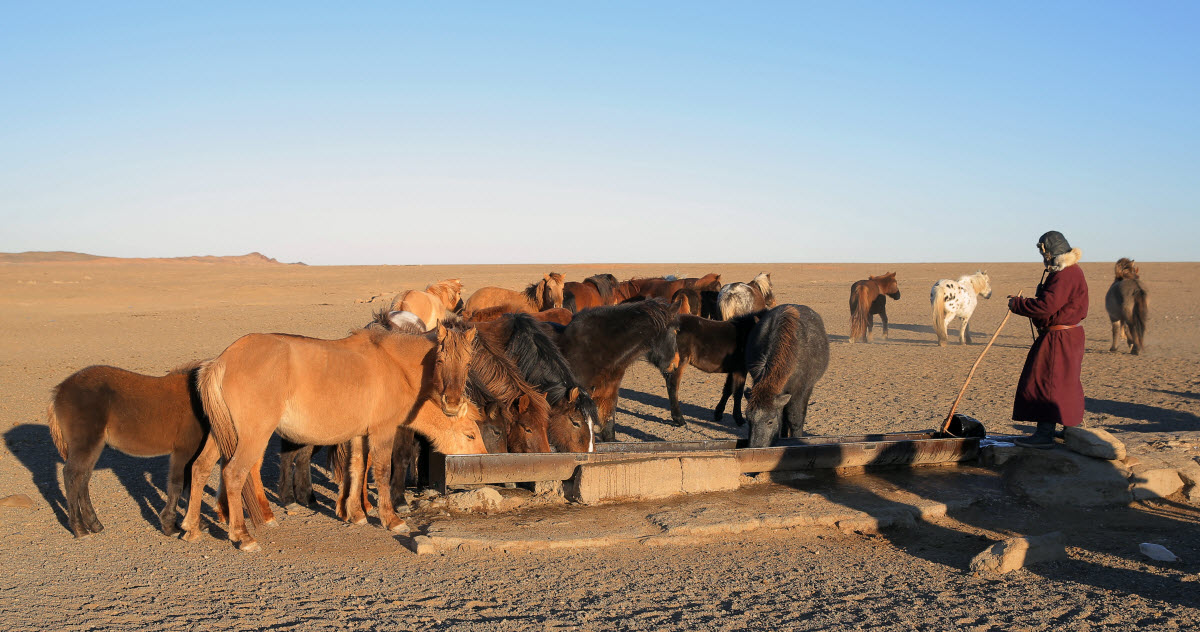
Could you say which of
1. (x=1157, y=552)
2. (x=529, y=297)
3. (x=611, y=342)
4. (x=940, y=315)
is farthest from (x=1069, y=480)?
(x=940, y=315)

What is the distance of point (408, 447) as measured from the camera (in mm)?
6133

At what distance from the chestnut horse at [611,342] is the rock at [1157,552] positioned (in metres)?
4.29

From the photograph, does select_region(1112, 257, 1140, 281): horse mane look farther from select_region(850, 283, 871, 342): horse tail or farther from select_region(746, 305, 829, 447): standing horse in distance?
select_region(746, 305, 829, 447): standing horse in distance

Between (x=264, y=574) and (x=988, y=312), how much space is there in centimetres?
2846

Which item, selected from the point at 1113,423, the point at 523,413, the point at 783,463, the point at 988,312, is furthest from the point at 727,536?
the point at 988,312

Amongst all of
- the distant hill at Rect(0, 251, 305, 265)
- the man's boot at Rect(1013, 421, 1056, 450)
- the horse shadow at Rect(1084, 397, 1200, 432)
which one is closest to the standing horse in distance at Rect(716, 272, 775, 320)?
the horse shadow at Rect(1084, 397, 1200, 432)

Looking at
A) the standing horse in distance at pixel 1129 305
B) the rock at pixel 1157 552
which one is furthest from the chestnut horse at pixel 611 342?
the standing horse in distance at pixel 1129 305

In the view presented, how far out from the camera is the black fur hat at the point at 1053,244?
6.64 metres

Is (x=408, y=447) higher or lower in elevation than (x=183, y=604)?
higher

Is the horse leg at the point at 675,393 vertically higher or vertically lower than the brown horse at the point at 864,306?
lower

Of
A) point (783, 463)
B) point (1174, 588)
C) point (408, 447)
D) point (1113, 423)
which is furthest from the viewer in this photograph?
point (1113, 423)

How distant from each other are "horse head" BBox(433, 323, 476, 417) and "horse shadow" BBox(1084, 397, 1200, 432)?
8341 millimetres

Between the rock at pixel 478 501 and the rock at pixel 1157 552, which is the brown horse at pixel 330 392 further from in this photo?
the rock at pixel 1157 552

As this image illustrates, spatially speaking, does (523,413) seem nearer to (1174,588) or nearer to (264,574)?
(264,574)
